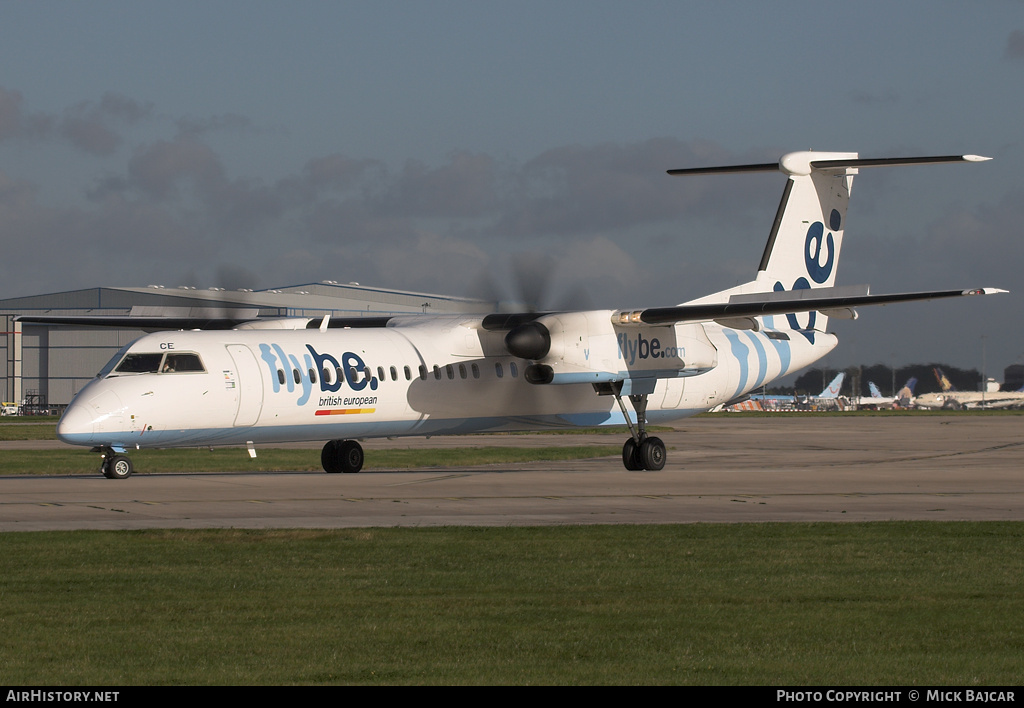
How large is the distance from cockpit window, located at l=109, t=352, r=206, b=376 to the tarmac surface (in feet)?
6.99

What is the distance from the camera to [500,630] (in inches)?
371

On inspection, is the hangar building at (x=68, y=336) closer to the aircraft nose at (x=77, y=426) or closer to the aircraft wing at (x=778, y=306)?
the aircraft wing at (x=778, y=306)

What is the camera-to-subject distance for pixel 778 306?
25.7 metres

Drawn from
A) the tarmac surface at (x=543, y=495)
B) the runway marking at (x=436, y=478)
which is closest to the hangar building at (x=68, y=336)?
the tarmac surface at (x=543, y=495)

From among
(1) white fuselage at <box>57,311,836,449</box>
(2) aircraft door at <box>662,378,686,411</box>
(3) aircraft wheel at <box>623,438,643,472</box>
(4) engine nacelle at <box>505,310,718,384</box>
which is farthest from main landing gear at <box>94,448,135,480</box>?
(2) aircraft door at <box>662,378,686,411</box>

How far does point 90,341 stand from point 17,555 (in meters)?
77.2

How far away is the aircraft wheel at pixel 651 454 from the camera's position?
28.4 meters

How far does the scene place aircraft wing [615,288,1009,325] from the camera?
25547mm

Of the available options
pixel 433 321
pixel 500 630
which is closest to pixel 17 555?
pixel 500 630

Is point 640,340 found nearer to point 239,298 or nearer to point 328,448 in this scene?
point 328,448

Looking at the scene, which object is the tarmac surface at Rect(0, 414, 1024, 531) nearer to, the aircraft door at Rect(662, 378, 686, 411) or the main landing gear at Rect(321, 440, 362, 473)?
the main landing gear at Rect(321, 440, 362, 473)

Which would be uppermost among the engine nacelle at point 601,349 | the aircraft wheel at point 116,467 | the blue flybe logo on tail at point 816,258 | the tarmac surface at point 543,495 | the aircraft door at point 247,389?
the blue flybe logo on tail at point 816,258

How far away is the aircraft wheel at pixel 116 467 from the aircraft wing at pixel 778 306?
36.0ft

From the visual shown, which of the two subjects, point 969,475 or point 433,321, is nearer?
point 969,475
